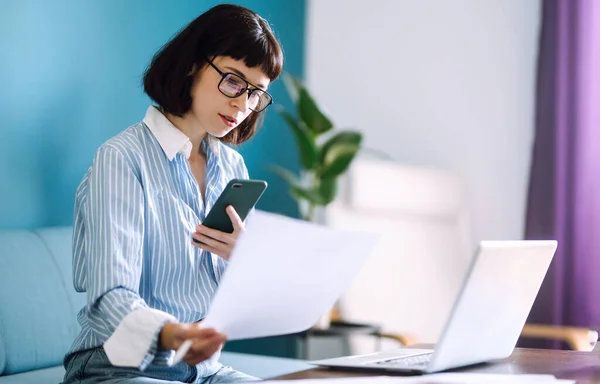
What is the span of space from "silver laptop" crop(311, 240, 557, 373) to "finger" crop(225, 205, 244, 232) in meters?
0.31

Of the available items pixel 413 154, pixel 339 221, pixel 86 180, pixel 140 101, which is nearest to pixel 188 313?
pixel 86 180

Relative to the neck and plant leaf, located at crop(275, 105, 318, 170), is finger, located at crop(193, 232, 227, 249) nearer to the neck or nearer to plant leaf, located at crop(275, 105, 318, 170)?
the neck

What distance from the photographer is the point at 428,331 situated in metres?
3.51

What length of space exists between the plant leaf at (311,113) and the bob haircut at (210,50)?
145 cm

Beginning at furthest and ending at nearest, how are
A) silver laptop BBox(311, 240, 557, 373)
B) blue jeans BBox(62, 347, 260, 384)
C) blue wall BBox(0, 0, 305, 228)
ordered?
1. blue wall BBox(0, 0, 305, 228)
2. blue jeans BBox(62, 347, 260, 384)
3. silver laptop BBox(311, 240, 557, 373)

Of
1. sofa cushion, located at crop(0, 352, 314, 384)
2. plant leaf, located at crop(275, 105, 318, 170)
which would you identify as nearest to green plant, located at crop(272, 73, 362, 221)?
plant leaf, located at crop(275, 105, 318, 170)

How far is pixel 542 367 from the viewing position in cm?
141

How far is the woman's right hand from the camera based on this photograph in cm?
118

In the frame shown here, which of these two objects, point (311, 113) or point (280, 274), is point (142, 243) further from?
point (311, 113)

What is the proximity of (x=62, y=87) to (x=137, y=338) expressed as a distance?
1.31 m

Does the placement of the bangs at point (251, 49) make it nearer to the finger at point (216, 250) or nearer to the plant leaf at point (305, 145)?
the finger at point (216, 250)

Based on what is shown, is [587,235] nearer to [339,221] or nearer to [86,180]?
[339,221]

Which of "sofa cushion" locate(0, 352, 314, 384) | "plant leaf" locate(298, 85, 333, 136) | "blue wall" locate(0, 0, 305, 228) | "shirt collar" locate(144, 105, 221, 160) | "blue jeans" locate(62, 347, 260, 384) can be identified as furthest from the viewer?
"plant leaf" locate(298, 85, 333, 136)

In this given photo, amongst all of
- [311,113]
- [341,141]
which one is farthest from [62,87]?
[341,141]
